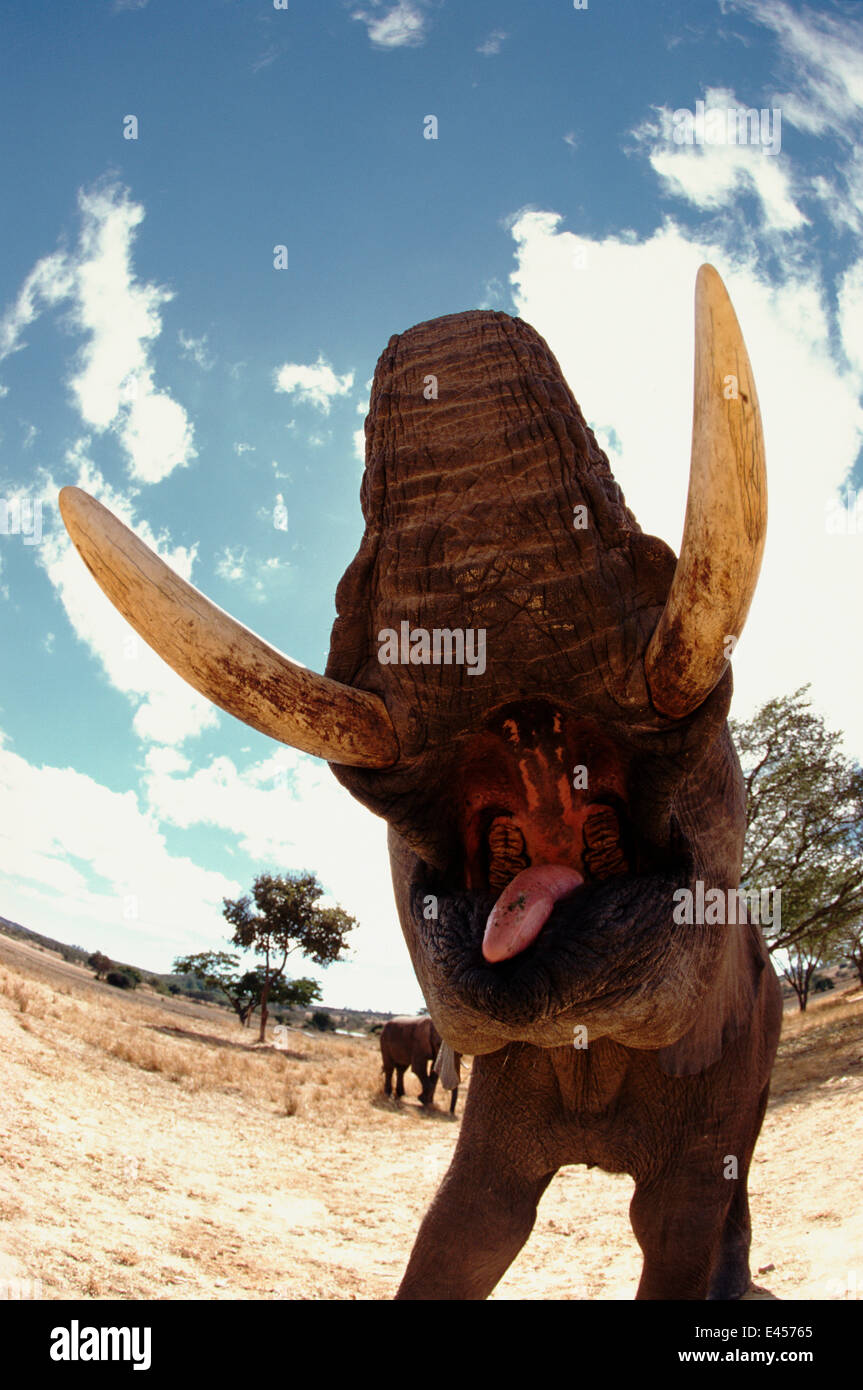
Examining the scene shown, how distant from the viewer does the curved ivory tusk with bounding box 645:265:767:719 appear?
176 centimetres

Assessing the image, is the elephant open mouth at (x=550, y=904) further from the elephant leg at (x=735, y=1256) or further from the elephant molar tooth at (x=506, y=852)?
the elephant leg at (x=735, y=1256)

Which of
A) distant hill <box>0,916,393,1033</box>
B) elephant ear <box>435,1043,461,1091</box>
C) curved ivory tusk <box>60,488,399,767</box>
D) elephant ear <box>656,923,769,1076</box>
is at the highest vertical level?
curved ivory tusk <box>60,488,399,767</box>

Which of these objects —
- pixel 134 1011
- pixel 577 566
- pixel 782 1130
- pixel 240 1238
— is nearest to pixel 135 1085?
pixel 240 1238

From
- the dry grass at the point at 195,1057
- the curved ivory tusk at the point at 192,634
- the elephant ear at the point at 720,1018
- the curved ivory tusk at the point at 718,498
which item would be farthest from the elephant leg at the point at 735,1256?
the dry grass at the point at 195,1057

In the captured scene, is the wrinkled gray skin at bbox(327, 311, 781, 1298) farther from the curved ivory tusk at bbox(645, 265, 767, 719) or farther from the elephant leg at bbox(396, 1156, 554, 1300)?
the elephant leg at bbox(396, 1156, 554, 1300)

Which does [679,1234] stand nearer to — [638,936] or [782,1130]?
[638,936]

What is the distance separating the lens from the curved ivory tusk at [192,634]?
2145 mm

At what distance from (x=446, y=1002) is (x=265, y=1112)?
486 inches

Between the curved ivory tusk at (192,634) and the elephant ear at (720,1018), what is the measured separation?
156 centimetres

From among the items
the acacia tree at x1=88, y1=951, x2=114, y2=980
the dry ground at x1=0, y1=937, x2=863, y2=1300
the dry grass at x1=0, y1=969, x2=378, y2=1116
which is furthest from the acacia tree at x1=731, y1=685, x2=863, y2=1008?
the acacia tree at x1=88, y1=951, x2=114, y2=980

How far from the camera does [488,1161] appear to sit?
335 centimetres
